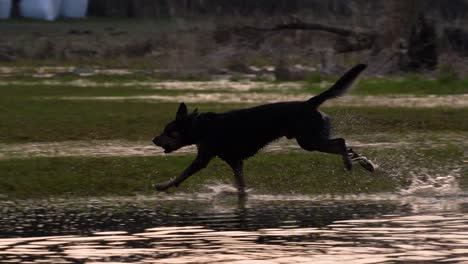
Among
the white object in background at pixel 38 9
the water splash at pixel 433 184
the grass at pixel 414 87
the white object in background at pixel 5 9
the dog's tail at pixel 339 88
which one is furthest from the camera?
the white object in background at pixel 38 9

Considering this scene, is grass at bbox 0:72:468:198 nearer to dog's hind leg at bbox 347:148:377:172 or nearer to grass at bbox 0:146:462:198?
grass at bbox 0:146:462:198

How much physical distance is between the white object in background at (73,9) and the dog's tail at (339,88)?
40898mm

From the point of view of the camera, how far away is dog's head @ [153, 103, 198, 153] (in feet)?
45.1

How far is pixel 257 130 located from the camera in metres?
13.5

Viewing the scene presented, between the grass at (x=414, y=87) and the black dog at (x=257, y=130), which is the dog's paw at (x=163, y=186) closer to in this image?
the black dog at (x=257, y=130)

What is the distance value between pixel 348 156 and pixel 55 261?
477 cm

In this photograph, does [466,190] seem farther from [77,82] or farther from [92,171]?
[77,82]

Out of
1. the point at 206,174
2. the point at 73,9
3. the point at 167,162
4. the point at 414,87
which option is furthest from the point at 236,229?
the point at 73,9

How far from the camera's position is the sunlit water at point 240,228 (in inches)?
381

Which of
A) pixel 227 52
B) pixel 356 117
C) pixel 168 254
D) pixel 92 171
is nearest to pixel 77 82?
pixel 227 52

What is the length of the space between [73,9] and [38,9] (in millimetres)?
2025

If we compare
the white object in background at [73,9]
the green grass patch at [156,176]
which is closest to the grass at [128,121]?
the green grass patch at [156,176]

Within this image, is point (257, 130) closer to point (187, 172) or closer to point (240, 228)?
point (187, 172)

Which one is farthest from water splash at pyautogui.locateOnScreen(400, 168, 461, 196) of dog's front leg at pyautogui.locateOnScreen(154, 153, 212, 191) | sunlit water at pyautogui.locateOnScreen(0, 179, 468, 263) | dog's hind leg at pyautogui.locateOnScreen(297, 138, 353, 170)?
dog's front leg at pyautogui.locateOnScreen(154, 153, 212, 191)
